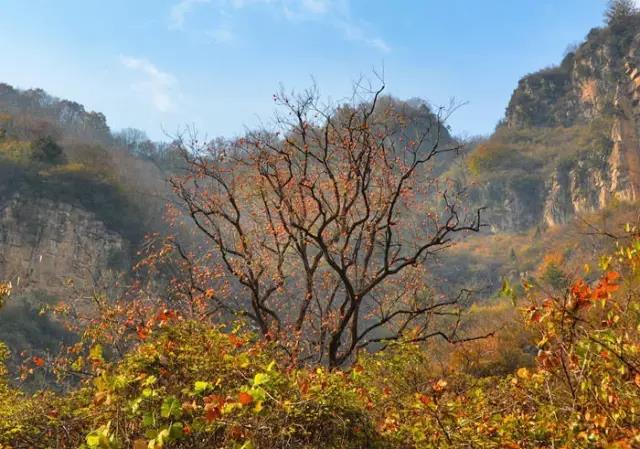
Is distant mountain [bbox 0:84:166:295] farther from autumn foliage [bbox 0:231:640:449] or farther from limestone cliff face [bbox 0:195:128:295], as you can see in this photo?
autumn foliage [bbox 0:231:640:449]

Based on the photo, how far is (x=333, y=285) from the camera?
14.5 metres

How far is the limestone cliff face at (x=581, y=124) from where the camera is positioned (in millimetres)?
50906

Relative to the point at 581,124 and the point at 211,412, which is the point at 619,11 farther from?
the point at 211,412

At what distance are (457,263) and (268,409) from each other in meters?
A: 60.2

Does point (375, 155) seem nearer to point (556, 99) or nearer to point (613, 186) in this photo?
point (613, 186)

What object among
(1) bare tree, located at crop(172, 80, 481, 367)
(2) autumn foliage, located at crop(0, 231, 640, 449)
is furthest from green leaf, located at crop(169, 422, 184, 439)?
(1) bare tree, located at crop(172, 80, 481, 367)

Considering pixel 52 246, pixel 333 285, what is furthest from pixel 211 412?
pixel 52 246

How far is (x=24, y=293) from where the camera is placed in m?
30.8

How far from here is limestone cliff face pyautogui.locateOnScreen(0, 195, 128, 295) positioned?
32.2 m

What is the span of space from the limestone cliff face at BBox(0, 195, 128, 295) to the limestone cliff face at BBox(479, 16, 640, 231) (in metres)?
44.5

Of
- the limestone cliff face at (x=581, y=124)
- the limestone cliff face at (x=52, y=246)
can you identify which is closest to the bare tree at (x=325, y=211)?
the limestone cliff face at (x=52, y=246)

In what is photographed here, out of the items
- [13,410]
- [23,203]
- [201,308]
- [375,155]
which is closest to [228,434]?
[13,410]

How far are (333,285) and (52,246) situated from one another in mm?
26345

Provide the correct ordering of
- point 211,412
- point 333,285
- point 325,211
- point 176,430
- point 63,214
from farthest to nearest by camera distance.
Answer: point 63,214, point 333,285, point 325,211, point 211,412, point 176,430
